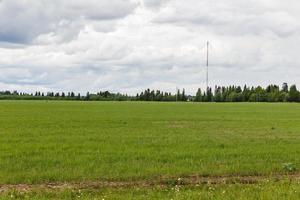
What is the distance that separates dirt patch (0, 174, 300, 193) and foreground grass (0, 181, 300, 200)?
Result: 710mm

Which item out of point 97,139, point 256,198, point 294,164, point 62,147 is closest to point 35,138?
point 97,139

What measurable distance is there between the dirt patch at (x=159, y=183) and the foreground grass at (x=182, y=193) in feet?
2.33

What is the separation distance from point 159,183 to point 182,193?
207cm

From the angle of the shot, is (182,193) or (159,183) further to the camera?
(159,183)

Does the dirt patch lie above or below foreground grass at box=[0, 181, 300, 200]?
below

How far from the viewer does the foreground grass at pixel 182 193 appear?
12.3 meters

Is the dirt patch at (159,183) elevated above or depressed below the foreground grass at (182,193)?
below

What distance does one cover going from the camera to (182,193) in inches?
500

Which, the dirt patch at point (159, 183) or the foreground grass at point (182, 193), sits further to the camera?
the dirt patch at point (159, 183)

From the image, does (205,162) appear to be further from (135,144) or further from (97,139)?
(97,139)

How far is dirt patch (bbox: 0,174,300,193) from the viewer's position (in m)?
14.0

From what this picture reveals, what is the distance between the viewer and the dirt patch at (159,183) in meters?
14.0

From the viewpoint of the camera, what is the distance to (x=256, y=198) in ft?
39.8

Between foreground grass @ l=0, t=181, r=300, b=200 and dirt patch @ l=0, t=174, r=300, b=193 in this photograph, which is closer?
foreground grass @ l=0, t=181, r=300, b=200
